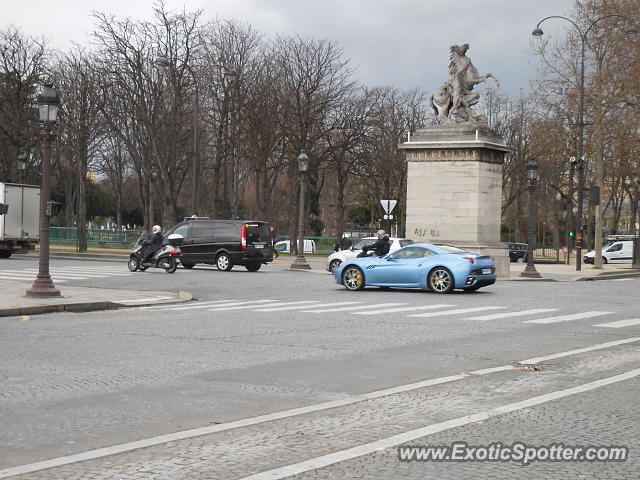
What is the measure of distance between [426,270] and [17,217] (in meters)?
26.8

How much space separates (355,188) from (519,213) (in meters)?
15.1

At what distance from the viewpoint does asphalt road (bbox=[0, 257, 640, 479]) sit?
6.29 meters

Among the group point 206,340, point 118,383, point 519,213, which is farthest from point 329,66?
point 118,383

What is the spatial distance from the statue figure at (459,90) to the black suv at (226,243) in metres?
8.81

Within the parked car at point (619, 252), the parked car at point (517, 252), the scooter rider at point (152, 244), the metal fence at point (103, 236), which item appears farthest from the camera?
the parked car at point (619, 252)

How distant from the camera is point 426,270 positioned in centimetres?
2455

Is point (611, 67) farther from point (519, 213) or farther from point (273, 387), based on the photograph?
point (273, 387)

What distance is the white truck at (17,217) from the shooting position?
4422 centimetres

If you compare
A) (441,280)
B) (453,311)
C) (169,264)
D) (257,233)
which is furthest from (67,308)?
(257,233)

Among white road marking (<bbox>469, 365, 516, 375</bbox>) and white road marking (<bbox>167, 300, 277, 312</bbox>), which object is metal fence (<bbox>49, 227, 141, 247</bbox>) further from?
white road marking (<bbox>469, 365, 516, 375</bbox>)

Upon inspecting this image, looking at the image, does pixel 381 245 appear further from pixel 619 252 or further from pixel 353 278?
pixel 619 252

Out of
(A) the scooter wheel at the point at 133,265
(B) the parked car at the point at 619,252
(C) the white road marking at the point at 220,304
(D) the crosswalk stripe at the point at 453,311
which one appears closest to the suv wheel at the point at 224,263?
(A) the scooter wheel at the point at 133,265

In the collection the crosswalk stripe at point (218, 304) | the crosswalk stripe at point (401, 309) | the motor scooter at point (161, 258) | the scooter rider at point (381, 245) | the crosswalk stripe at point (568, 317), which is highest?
the scooter rider at point (381, 245)

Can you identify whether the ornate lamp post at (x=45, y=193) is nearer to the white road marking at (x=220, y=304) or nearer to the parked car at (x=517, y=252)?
the white road marking at (x=220, y=304)
